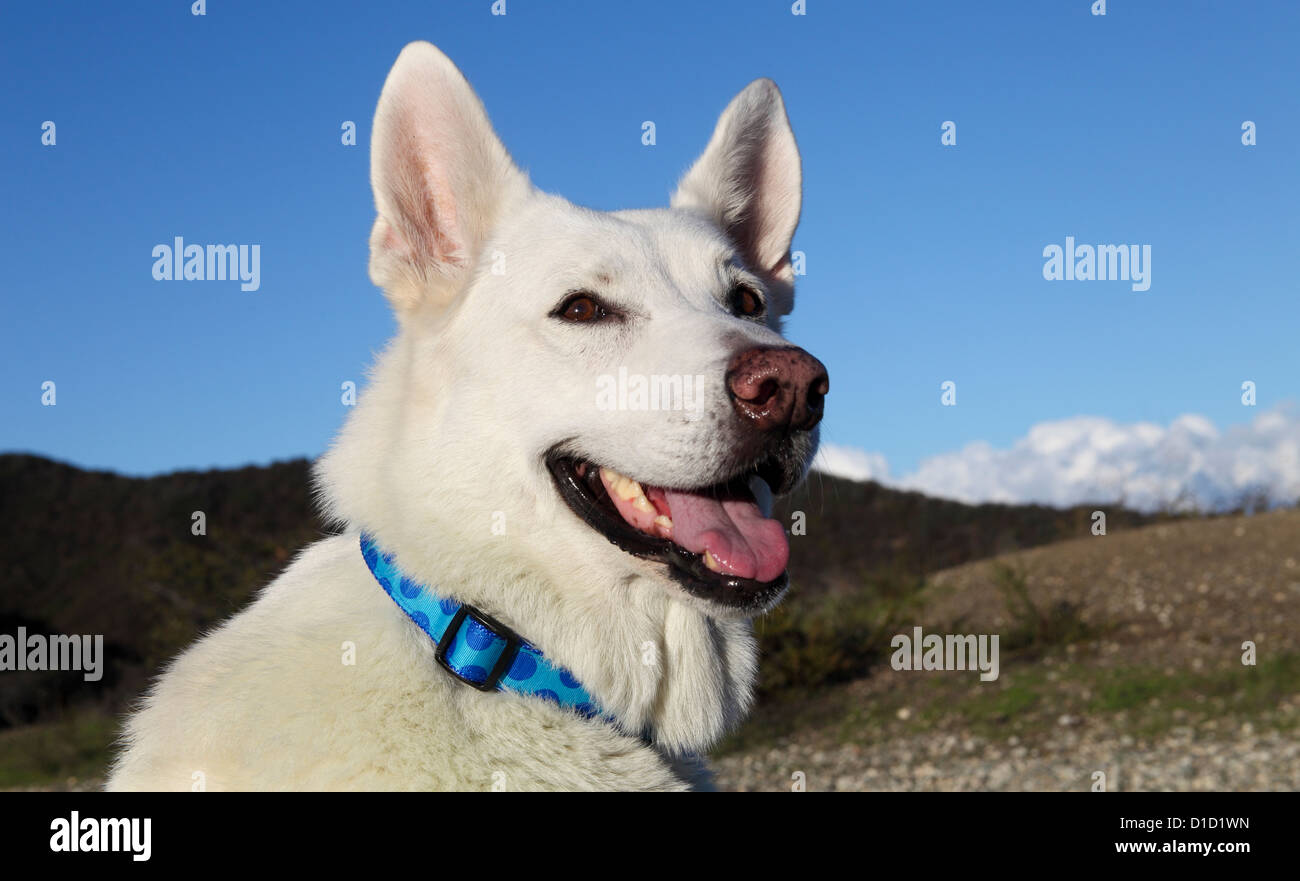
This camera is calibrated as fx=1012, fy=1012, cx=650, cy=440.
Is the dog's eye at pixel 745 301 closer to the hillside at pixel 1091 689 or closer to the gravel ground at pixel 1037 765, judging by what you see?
the gravel ground at pixel 1037 765

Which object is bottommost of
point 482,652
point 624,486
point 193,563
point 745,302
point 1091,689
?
point 1091,689

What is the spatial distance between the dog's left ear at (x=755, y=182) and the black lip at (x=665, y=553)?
4.29 ft

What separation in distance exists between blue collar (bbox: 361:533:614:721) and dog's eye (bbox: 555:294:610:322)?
87 centimetres

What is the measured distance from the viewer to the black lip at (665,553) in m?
2.68

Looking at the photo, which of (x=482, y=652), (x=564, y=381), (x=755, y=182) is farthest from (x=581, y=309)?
(x=755, y=182)

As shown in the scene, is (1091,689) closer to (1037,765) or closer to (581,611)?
(1037,765)

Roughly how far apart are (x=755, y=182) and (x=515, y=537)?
1887mm

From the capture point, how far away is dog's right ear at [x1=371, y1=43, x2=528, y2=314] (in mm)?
3066

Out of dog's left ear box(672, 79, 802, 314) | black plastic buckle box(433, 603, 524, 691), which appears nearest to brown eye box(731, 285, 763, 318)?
dog's left ear box(672, 79, 802, 314)

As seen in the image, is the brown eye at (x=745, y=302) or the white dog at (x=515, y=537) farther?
the brown eye at (x=745, y=302)

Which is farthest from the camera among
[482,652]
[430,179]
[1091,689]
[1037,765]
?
[1091,689]

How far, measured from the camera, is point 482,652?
8.42ft

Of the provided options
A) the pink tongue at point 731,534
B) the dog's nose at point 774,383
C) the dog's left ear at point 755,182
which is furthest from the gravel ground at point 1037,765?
the dog's nose at point 774,383
